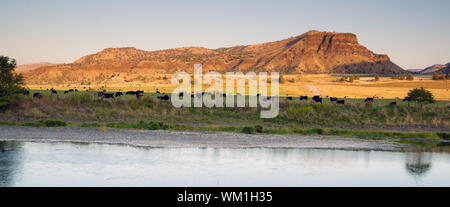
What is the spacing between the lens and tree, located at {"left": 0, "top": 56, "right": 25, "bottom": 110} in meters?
28.9

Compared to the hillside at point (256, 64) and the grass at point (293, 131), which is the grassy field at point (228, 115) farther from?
the hillside at point (256, 64)

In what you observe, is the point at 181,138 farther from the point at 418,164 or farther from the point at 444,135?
the point at 444,135

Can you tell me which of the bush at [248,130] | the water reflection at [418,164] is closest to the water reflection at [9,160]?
the bush at [248,130]

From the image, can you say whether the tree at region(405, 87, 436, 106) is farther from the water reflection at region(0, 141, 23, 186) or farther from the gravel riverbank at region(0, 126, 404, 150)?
the water reflection at region(0, 141, 23, 186)

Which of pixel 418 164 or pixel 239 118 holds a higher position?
pixel 239 118

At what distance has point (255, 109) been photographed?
1246 inches

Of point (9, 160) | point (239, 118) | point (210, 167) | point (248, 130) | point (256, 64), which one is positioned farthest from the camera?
point (256, 64)

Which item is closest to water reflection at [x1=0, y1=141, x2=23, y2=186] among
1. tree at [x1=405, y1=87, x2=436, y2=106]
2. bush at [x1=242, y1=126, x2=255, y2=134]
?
bush at [x1=242, y1=126, x2=255, y2=134]

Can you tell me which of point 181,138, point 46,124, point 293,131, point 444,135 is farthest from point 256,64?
point 181,138

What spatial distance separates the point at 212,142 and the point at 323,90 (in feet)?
156

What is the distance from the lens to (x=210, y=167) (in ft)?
45.5

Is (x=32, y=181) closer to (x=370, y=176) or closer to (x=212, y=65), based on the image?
(x=370, y=176)

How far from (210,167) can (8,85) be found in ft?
71.3
